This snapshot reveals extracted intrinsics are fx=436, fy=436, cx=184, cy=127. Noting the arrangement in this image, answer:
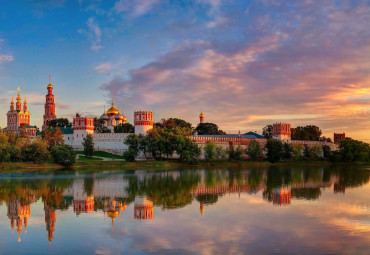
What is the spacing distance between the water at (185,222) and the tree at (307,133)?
240 ft

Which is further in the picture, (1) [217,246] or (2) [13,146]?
(2) [13,146]

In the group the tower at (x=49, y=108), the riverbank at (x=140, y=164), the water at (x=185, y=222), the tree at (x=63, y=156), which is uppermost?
the tower at (x=49, y=108)

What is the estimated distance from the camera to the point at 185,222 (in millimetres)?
15969

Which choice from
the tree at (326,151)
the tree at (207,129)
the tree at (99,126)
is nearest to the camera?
the tree at (326,151)

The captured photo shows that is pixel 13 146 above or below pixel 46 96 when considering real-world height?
below

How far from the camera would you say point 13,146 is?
162 feet

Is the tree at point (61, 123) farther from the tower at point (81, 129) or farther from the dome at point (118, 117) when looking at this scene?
the tower at point (81, 129)

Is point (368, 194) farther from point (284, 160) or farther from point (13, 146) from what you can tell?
point (284, 160)

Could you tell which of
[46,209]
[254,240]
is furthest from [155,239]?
[46,209]

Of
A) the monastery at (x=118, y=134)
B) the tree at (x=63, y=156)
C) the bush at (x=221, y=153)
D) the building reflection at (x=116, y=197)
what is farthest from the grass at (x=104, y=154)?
the building reflection at (x=116, y=197)

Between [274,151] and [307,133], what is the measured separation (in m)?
32.1

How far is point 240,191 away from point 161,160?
3753 centimetres

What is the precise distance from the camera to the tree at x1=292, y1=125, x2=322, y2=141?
9779 centimetres

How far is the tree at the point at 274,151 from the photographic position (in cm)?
7012
